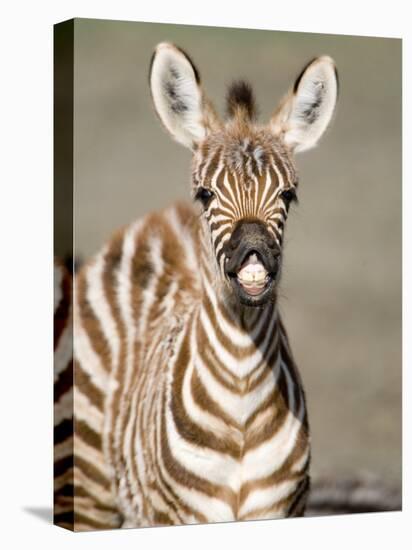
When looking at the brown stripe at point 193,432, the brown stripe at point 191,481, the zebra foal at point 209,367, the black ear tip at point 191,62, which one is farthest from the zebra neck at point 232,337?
the black ear tip at point 191,62

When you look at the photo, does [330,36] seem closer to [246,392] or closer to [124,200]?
[124,200]

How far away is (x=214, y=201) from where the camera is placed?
7996mm

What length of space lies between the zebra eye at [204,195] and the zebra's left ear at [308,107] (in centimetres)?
67

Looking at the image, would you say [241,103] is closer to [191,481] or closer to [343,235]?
[343,235]

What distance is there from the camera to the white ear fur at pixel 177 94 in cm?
804

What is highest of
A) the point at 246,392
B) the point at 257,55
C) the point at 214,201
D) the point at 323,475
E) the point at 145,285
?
the point at 257,55

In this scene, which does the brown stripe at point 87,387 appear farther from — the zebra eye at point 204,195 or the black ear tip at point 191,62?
the black ear tip at point 191,62

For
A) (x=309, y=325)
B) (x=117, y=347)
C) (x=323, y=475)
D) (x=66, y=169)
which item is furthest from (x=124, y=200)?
(x=323, y=475)

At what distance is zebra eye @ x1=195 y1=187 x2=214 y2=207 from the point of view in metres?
8.05

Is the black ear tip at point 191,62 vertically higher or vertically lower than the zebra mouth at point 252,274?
higher

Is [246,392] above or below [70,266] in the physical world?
below

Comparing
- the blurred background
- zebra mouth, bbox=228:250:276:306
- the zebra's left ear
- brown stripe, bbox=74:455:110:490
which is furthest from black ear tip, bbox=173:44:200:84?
brown stripe, bbox=74:455:110:490

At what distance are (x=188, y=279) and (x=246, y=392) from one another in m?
0.99

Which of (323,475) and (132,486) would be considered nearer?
(132,486)
